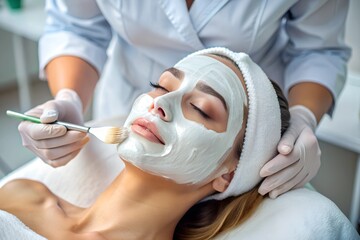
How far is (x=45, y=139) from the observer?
3.71 feet

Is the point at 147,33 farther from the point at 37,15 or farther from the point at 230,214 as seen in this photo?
the point at 37,15

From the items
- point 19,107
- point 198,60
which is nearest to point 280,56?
point 198,60

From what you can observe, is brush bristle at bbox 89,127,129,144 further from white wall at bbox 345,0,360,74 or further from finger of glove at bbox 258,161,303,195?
white wall at bbox 345,0,360,74

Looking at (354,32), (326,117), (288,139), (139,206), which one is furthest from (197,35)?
(354,32)

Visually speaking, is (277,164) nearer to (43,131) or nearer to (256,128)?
(256,128)

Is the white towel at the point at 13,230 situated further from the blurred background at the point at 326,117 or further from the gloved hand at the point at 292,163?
the blurred background at the point at 326,117

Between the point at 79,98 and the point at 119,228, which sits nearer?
the point at 119,228

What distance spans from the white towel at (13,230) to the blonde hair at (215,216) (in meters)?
0.36

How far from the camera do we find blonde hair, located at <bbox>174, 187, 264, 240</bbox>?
3.63 ft

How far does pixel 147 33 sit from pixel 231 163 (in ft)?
1.60

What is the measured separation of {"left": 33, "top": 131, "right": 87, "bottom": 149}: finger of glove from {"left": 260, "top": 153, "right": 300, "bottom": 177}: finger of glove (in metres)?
0.44

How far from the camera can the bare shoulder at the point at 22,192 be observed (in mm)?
1129

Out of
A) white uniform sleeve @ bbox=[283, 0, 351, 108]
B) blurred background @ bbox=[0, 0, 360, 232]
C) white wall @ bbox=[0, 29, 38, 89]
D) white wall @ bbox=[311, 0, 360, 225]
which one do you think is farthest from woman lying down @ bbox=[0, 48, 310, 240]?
white wall @ bbox=[0, 29, 38, 89]

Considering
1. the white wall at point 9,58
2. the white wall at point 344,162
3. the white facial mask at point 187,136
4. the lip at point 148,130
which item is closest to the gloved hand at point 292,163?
the white facial mask at point 187,136
